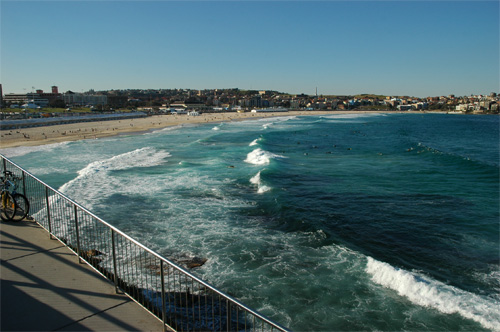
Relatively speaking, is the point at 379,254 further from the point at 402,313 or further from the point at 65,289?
the point at 65,289

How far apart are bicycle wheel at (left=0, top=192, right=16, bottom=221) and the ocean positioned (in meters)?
4.30

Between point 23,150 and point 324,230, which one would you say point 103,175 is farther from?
point 23,150

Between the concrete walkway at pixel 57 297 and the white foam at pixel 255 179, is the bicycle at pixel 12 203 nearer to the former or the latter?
the concrete walkway at pixel 57 297

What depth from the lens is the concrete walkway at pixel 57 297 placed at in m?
4.40

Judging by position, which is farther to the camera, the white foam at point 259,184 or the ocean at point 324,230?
the white foam at point 259,184

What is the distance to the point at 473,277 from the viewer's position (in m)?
9.70

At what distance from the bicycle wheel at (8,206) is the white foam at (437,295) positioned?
901 centimetres

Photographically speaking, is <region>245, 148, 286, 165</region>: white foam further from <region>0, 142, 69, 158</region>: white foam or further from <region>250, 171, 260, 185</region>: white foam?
<region>0, 142, 69, 158</region>: white foam

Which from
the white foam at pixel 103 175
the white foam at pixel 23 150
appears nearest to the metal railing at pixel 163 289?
the white foam at pixel 103 175

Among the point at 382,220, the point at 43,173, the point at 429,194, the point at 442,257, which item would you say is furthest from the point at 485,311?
the point at 43,173

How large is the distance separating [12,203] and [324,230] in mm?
9602

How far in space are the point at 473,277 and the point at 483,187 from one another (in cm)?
1375

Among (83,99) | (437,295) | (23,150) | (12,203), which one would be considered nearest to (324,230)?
(437,295)

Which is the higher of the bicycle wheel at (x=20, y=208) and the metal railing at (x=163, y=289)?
the bicycle wheel at (x=20, y=208)
